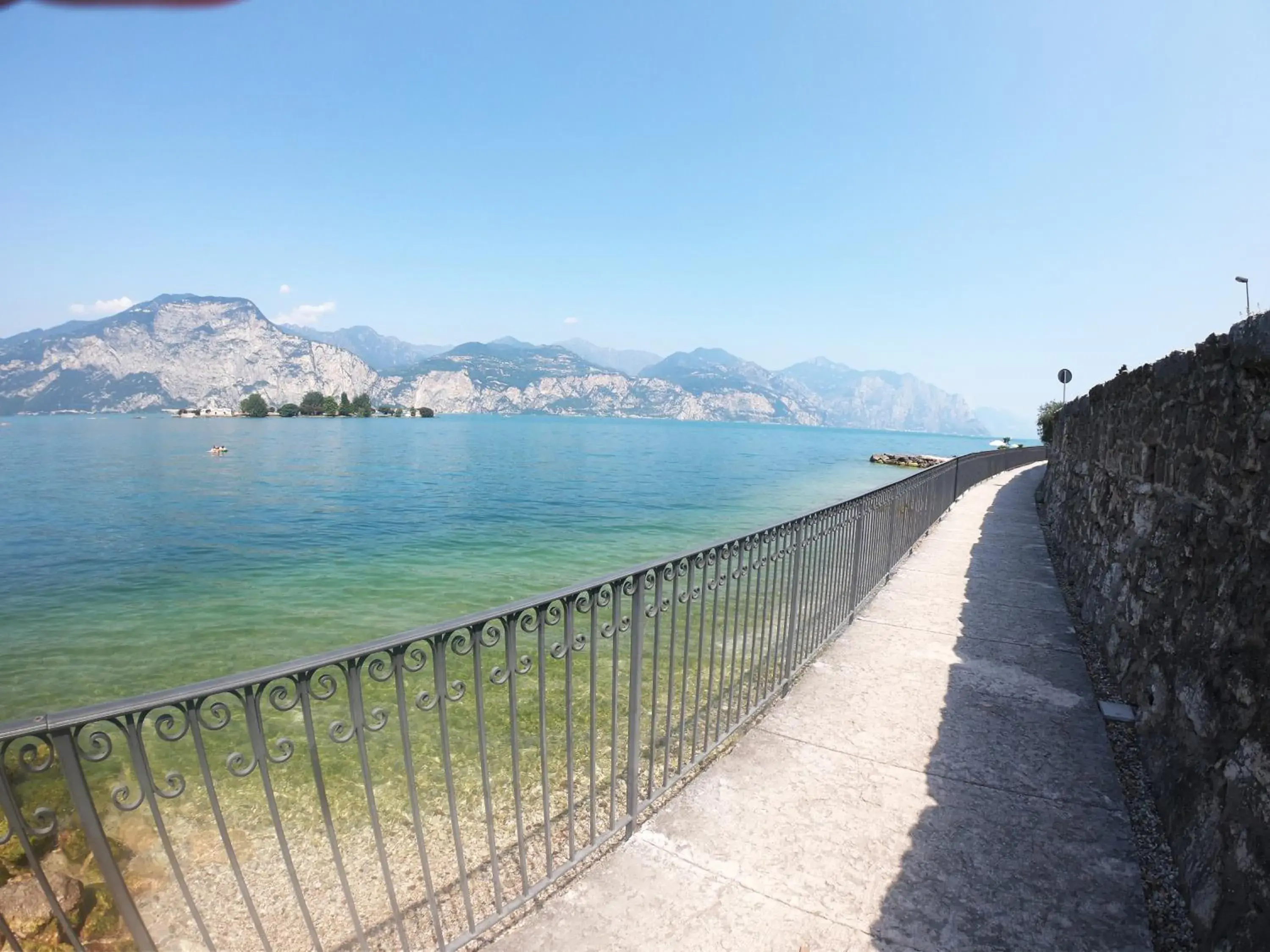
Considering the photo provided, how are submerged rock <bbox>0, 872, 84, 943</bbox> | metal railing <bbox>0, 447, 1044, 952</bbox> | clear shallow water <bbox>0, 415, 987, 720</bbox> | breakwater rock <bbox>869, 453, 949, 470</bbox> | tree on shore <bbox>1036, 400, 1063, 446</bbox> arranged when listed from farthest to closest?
breakwater rock <bbox>869, 453, 949, 470</bbox> → tree on shore <bbox>1036, 400, 1063, 446</bbox> → clear shallow water <bbox>0, 415, 987, 720</bbox> → submerged rock <bbox>0, 872, 84, 943</bbox> → metal railing <bbox>0, 447, 1044, 952</bbox>

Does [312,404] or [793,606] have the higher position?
[312,404]

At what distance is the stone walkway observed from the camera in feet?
8.68

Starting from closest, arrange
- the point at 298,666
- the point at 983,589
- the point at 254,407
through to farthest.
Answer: the point at 298,666, the point at 983,589, the point at 254,407

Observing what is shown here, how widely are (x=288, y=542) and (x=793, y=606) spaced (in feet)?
64.1

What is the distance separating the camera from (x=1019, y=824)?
3.32m

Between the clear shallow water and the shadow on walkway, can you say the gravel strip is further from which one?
the clear shallow water

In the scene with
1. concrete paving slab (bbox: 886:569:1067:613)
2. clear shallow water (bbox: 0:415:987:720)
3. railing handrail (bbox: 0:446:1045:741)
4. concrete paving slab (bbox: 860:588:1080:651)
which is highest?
railing handrail (bbox: 0:446:1045:741)

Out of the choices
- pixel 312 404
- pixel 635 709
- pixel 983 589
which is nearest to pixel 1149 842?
pixel 635 709

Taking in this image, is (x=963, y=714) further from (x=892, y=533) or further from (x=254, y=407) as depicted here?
(x=254, y=407)

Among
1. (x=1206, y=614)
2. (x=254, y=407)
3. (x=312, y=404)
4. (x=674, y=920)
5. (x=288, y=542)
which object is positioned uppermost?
(x=312, y=404)

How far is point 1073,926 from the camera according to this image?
2658 millimetres

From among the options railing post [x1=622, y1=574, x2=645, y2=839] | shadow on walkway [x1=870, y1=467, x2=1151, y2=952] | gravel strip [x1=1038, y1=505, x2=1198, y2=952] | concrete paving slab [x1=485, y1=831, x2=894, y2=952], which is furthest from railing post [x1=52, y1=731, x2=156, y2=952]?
gravel strip [x1=1038, y1=505, x2=1198, y2=952]

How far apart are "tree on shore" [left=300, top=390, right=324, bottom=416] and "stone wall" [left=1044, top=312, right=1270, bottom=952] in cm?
19784

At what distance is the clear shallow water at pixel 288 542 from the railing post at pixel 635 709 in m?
4.07
